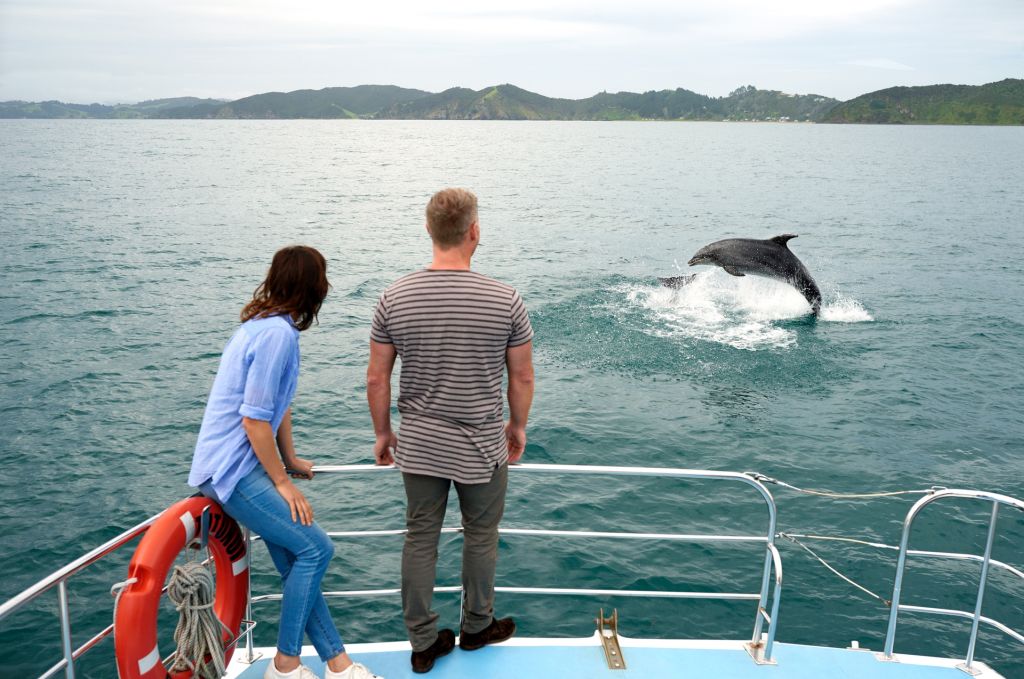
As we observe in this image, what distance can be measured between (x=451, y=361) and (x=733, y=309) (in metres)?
19.8

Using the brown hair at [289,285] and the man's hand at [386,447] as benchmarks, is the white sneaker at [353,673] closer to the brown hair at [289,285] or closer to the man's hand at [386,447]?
the man's hand at [386,447]

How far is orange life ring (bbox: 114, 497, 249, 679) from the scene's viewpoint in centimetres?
371

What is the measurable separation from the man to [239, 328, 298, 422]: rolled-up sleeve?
51 cm

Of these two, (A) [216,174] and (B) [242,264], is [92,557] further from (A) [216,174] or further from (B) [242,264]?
(A) [216,174]

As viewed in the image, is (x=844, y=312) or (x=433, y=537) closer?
(x=433, y=537)

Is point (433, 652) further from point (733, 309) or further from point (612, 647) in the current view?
point (733, 309)

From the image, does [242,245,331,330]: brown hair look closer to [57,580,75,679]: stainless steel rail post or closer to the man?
the man

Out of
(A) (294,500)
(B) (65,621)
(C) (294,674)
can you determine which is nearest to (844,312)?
(C) (294,674)

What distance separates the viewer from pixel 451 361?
167 inches

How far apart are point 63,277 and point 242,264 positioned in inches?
248

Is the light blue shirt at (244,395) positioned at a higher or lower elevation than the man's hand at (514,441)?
higher

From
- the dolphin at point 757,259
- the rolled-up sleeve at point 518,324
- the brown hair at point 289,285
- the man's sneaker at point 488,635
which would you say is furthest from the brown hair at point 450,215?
the dolphin at point 757,259

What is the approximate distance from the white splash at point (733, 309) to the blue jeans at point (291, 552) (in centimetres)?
1655

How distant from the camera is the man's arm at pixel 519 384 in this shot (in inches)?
171
